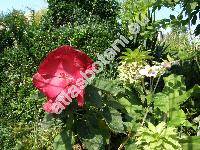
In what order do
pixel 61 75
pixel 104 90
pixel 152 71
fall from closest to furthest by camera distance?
pixel 61 75 → pixel 104 90 → pixel 152 71

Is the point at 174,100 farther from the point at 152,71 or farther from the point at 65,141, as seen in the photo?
the point at 65,141

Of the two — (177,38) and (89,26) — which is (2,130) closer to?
(89,26)

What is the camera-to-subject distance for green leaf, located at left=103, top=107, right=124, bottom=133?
2.19m

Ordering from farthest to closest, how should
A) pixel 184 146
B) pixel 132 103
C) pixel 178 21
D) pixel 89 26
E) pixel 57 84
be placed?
1. pixel 89 26
2. pixel 178 21
3. pixel 132 103
4. pixel 184 146
5. pixel 57 84

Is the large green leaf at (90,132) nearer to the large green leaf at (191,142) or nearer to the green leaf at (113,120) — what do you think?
the green leaf at (113,120)

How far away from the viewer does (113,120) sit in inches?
87.7

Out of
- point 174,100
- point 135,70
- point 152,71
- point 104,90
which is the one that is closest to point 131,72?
point 135,70

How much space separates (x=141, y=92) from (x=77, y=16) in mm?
4158

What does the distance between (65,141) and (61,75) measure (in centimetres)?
40

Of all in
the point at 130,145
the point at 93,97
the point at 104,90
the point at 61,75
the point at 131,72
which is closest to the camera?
the point at 61,75

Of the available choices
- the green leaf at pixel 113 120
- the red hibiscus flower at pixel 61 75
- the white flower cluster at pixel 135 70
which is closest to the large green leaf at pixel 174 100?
the white flower cluster at pixel 135 70

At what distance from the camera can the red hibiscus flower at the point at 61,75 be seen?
1.93 m

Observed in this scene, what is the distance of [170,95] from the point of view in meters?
3.07

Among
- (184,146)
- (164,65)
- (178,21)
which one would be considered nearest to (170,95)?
(164,65)
